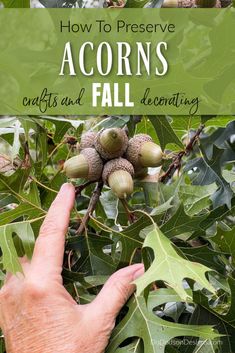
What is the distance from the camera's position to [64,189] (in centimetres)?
205

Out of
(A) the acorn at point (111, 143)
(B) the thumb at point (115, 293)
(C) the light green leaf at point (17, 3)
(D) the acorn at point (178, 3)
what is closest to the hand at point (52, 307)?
(B) the thumb at point (115, 293)

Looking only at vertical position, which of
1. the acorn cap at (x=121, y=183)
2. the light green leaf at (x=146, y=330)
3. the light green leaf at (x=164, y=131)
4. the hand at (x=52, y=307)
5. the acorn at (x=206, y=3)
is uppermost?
the acorn at (x=206, y=3)

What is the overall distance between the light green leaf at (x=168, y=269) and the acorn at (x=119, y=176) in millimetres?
210

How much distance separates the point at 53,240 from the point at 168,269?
34 centimetres

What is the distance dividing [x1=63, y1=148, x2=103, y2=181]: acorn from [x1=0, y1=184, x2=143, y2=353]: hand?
0.62 ft

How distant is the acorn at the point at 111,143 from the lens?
2061 millimetres

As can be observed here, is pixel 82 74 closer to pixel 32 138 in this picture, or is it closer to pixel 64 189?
pixel 32 138

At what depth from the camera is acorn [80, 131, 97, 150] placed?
2.19 meters

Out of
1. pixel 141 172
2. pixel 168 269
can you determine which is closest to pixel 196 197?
pixel 141 172

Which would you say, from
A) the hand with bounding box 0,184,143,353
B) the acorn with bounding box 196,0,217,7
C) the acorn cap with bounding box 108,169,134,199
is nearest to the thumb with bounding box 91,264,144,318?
the hand with bounding box 0,184,143,353

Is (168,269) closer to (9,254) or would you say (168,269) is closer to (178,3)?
(9,254)

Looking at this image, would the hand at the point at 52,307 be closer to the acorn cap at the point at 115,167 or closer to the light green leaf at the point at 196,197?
the acorn cap at the point at 115,167

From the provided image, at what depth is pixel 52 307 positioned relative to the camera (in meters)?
1.83

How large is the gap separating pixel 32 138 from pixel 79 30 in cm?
42
